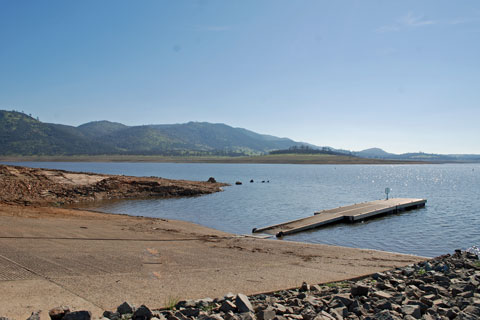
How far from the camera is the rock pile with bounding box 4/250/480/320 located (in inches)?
251

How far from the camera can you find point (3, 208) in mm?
22828

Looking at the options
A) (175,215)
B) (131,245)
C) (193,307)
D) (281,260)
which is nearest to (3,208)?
(175,215)

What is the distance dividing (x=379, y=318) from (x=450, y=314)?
4.64ft

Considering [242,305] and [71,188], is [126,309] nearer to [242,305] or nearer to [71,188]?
[242,305]

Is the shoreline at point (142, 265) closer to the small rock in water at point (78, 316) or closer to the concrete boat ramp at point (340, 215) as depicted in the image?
the small rock in water at point (78, 316)

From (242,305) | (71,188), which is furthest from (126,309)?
(71,188)

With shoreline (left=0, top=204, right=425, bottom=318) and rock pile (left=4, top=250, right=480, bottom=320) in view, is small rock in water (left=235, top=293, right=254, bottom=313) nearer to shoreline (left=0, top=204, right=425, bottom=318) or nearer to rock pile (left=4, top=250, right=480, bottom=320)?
rock pile (left=4, top=250, right=480, bottom=320)

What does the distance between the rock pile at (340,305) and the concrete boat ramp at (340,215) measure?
1179cm

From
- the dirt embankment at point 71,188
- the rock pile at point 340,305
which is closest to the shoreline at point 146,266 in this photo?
the rock pile at point 340,305

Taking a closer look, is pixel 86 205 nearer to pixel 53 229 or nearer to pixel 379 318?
pixel 53 229

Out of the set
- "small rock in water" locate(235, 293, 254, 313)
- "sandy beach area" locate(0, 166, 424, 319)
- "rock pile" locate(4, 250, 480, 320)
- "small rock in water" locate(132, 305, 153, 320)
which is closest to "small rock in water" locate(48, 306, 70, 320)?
"rock pile" locate(4, 250, 480, 320)

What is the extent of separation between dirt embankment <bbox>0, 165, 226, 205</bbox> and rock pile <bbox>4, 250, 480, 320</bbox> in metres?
25.6

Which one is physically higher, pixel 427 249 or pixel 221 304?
pixel 221 304

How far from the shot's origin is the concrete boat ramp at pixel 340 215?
70.5ft
